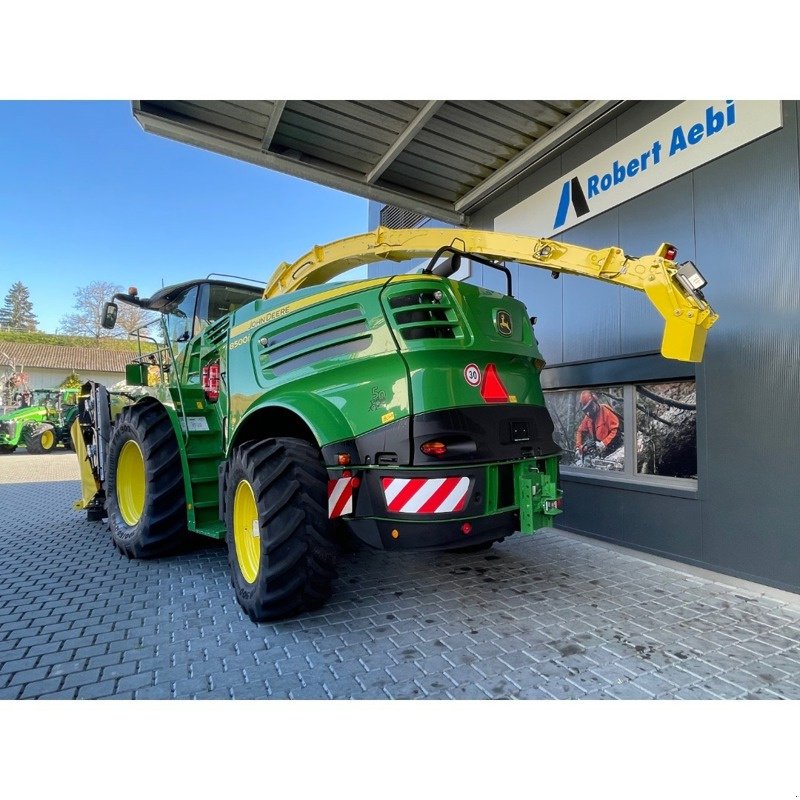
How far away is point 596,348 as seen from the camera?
5062mm

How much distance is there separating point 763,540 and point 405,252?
3.48 m

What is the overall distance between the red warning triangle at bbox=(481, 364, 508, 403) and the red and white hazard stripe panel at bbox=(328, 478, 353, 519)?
3.27 feet

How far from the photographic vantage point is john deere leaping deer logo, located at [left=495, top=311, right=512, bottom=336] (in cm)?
337

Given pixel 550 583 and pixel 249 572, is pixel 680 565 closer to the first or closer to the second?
pixel 550 583

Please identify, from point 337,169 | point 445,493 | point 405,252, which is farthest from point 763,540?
point 337,169

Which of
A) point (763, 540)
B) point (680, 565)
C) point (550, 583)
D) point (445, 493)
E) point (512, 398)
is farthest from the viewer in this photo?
point (680, 565)

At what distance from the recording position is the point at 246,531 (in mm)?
3564

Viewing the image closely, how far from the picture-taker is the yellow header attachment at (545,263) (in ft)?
10.2

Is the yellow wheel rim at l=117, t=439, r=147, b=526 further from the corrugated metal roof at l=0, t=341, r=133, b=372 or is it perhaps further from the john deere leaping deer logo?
the corrugated metal roof at l=0, t=341, r=133, b=372

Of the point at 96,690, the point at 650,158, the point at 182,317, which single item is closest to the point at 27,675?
the point at 96,690

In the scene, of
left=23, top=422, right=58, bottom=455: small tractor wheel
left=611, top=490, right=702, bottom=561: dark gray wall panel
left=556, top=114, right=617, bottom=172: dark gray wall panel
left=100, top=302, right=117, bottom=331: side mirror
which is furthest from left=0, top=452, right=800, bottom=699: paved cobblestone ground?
left=23, top=422, right=58, bottom=455: small tractor wheel

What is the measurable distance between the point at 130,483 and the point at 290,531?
2.91m

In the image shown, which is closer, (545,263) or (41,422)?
(545,263)

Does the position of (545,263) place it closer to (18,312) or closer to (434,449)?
(434,449)
